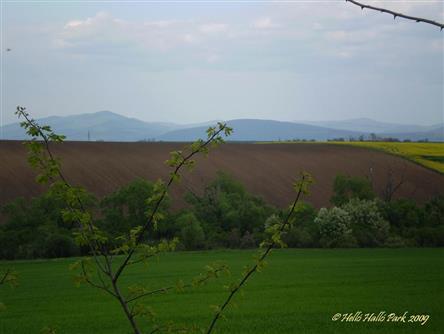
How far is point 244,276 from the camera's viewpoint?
3812mm

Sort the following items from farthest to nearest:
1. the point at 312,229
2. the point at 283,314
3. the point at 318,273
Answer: the point at 312,229 < the point at 318,273 < the point at 283,314

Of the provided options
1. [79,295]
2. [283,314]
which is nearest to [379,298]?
[283,314]

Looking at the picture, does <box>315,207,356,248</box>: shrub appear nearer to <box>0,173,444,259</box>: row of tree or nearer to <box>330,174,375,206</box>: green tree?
<box>0,173,444,259</box>: row of tree

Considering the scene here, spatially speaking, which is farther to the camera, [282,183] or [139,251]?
[282,183]

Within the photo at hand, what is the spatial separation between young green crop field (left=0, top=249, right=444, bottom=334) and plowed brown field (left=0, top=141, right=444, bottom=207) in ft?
62.8

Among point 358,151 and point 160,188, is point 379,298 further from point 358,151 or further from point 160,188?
point 358,151

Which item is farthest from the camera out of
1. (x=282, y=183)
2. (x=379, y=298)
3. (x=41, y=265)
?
(x=282, y=183)

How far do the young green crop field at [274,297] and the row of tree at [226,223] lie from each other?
84.8 inches

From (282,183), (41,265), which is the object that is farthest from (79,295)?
(282,183)

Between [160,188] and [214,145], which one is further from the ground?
[214,145]

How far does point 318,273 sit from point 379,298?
7.22 metres

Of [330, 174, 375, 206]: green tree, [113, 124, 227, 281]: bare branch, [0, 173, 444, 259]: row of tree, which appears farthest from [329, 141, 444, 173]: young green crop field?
[113, 124, 227, 281]: bare branch

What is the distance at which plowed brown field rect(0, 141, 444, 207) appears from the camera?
172 feet

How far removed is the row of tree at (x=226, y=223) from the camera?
34625mm
